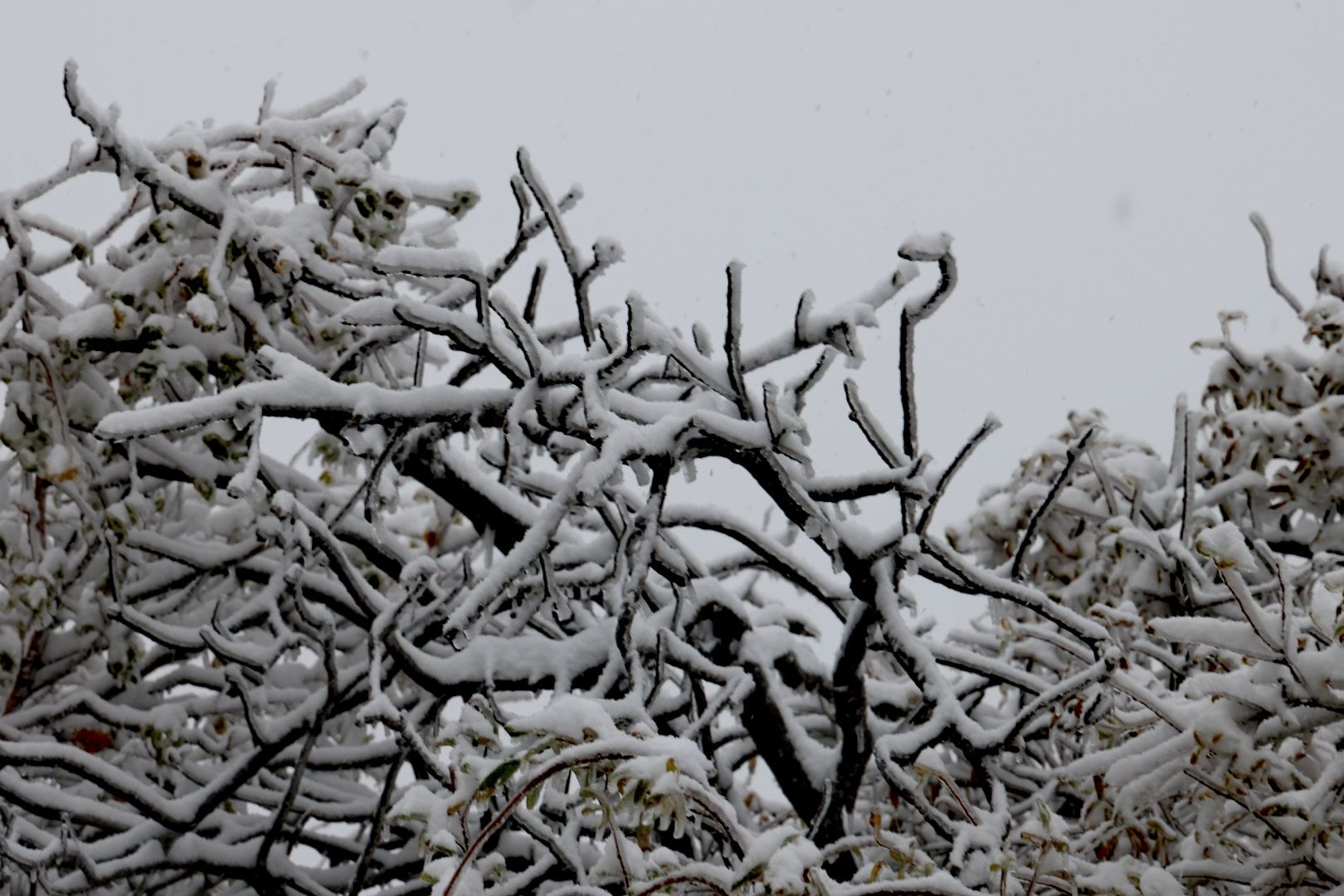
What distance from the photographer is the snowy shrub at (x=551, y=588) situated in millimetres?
1852

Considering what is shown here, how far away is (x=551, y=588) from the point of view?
7.87 feet

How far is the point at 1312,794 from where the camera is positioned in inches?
68.5

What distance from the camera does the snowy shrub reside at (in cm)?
185

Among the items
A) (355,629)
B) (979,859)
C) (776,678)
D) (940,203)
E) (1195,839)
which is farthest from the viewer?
(940,203)

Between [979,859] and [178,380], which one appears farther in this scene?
[178,380]

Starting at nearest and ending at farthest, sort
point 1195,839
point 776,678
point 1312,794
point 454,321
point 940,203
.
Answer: point 1312,794, point 1195,839, point 454,321, point 776,678, point 940,203

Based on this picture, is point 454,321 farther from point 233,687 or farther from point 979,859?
point 233,687

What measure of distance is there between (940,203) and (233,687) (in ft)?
106

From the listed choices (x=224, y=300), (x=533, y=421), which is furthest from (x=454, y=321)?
(x=224, y=300)

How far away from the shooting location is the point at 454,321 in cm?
222

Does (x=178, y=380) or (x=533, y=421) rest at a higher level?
(x=178, y=380)

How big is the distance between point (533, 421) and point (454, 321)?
0.51 meters

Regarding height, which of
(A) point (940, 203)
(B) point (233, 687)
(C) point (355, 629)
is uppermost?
(A) point (940, 203)

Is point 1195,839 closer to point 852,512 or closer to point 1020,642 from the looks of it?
point 852,512
